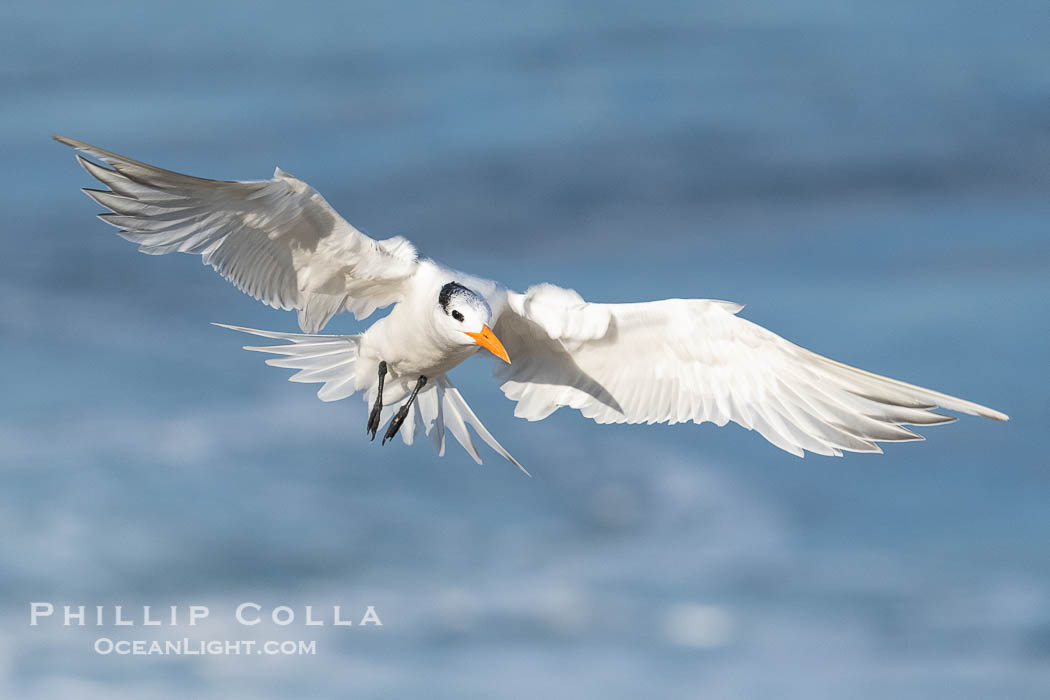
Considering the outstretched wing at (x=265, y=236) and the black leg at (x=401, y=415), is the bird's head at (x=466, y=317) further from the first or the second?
the black leg at (x=401, y=415)

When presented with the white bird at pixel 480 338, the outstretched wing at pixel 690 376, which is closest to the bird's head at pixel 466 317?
the white bird at pixel 480 338

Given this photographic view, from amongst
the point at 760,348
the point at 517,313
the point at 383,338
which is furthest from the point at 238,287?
the point at 760,348

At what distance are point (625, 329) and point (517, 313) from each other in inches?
33.8

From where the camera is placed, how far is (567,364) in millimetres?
11125

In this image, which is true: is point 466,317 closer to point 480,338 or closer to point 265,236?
point 480,338

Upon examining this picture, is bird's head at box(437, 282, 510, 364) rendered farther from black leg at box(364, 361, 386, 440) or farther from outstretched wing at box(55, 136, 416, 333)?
black leg at box(364, 361, 386, 440)

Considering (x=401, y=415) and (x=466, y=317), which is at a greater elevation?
(x=401, y=415)

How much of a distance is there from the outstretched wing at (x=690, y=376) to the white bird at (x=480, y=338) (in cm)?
1

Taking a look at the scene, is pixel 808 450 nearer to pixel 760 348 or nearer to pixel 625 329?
pixel 760 348

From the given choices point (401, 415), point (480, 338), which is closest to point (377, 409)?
point (401, 415)

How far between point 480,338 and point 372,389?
1.94 m

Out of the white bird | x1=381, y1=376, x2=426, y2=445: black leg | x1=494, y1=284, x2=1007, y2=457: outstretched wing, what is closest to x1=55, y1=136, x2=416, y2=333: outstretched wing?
the white bird

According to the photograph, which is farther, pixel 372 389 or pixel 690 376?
pixel 372 389

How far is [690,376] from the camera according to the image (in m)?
10.7
